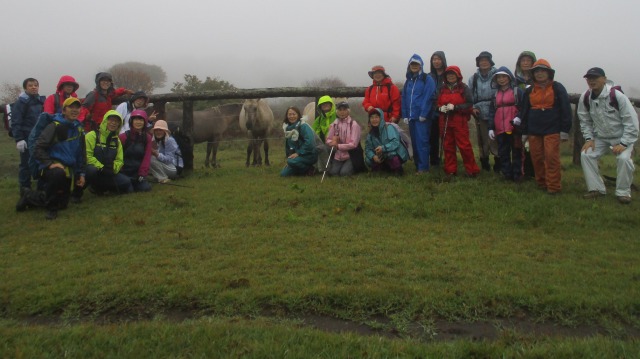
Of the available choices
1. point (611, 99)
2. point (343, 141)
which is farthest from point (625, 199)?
point (343, 141)

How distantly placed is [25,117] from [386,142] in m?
5.91

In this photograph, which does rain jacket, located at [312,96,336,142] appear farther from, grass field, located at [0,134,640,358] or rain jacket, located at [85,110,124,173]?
rain jacket, located at [85,110,124,173]

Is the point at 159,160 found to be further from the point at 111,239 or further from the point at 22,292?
the point at 22,292

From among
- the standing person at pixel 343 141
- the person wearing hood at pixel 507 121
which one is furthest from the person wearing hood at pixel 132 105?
the person wearing hood at pixel 507 121

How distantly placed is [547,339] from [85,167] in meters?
6.85

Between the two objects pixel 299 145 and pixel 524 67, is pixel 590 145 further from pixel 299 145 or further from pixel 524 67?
pixel 299 145

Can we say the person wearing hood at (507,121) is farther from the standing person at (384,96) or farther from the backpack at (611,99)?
the standing person at (384,96)

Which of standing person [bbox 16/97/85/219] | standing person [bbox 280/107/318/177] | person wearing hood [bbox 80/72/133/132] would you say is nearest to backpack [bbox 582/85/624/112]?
standing person [bbox 280/107/318/177]

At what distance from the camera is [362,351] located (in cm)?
340

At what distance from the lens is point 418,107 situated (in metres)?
8.51

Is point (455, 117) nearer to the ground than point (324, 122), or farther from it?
farther from it

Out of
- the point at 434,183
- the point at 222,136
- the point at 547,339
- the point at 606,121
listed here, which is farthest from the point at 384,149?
the point at 222,136

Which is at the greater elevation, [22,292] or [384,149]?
Result: [384,149]

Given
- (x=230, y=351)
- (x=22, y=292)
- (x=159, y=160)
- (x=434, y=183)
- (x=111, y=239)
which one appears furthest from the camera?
(x=159, y=160)
